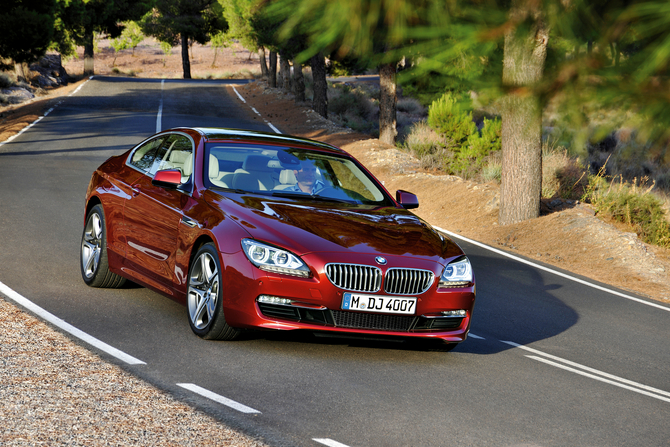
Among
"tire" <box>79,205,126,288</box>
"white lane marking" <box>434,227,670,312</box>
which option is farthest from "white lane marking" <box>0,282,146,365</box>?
"white lane marking" <box>434,227,670,312</box>

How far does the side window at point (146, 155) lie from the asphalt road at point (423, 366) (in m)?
1.36

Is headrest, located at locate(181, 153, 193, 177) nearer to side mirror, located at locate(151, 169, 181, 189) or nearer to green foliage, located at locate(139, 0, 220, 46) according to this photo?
side mirror, located at locate(151, 169, 181, 189)

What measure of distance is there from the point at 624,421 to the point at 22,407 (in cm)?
422

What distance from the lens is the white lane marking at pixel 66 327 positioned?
6379 millimetres

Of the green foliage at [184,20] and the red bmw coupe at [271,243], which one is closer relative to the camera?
the red bmw coupe at [271,243]

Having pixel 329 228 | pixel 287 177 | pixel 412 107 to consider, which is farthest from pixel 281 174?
pixel 412 107

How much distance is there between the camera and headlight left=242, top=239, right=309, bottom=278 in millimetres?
6324

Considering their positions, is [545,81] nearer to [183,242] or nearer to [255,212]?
[255,212]

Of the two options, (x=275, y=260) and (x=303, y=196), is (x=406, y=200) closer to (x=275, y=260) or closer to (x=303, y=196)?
(x=303, y=196)

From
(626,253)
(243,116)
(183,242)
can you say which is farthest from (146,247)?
(243,116)

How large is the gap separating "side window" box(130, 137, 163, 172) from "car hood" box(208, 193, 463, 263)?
155cm

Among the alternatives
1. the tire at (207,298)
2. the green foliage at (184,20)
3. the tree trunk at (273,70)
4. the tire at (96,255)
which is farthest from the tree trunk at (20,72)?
the tire at (207,298)

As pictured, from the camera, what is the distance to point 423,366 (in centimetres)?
687

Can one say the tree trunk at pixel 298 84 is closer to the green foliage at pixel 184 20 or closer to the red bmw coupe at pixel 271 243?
the red bmw coupe at pixel 271 243
